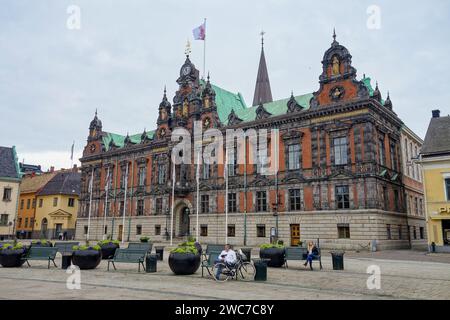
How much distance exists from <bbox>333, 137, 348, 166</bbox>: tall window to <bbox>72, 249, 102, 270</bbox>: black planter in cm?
2628

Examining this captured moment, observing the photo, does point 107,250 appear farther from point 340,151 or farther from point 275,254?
point 340,151

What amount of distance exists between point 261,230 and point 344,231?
30.5 ft

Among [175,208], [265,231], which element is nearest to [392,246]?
[265,231]

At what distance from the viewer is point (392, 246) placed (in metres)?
37.0

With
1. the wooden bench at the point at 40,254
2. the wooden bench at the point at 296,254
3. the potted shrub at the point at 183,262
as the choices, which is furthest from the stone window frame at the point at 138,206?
the potted shrub at the point at 183,262

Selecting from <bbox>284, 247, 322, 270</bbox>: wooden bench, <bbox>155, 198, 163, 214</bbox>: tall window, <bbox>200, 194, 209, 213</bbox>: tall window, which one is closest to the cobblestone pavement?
<bbox>284, 247, 322, 270</bbox>: wooden bench

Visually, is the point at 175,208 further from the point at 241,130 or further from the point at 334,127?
the point at 334,127

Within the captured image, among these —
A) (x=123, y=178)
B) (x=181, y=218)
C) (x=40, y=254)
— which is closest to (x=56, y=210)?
(x=123, y=178)

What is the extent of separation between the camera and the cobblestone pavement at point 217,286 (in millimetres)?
11578

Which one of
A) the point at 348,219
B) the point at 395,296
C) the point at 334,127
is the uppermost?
the point at 334,127

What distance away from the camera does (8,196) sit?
57.8 meters

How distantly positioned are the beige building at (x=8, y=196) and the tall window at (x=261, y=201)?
38.0 m
